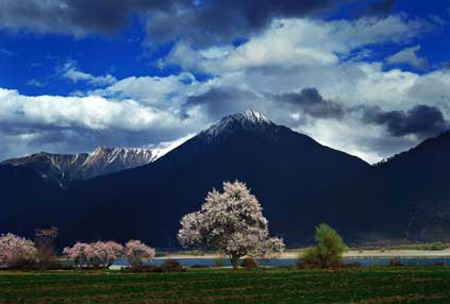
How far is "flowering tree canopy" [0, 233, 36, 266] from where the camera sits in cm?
12812

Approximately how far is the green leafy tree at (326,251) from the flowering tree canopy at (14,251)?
6094cm

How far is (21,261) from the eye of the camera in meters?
124

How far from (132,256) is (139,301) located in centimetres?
11262

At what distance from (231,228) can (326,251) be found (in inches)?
657

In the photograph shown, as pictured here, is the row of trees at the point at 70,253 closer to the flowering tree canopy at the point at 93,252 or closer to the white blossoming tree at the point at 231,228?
the flowering tree canopy at the point at 93,252

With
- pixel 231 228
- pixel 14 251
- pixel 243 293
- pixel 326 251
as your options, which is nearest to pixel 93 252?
pixel 14 251

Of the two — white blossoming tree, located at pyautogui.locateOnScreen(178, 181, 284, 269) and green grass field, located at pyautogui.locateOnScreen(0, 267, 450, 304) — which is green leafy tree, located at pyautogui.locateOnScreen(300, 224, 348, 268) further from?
green grass field, located at pyautogui.locateOnScreen(0, 267, 450, 304)

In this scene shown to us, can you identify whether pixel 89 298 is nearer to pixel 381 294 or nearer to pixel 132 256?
pixel 381 294

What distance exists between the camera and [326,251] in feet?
317

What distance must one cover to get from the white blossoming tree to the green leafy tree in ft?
28.3

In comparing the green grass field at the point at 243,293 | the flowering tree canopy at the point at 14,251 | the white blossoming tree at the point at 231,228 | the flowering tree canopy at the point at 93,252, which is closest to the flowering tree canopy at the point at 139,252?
the flowering tree canopy at the point at 93,252

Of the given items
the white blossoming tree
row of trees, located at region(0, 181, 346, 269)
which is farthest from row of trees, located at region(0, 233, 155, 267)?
row of trees, located at region(0, 181, 346, 269)

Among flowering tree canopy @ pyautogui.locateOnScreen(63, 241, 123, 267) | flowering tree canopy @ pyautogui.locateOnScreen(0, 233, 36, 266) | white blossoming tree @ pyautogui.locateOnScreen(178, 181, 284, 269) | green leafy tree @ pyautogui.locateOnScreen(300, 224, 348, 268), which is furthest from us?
flowering tree canopy @ pyautogui.locateOnScreen(63, 241, 123, 267)

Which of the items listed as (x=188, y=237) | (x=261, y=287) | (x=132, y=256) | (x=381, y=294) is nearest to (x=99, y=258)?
(x=132, y=256)
